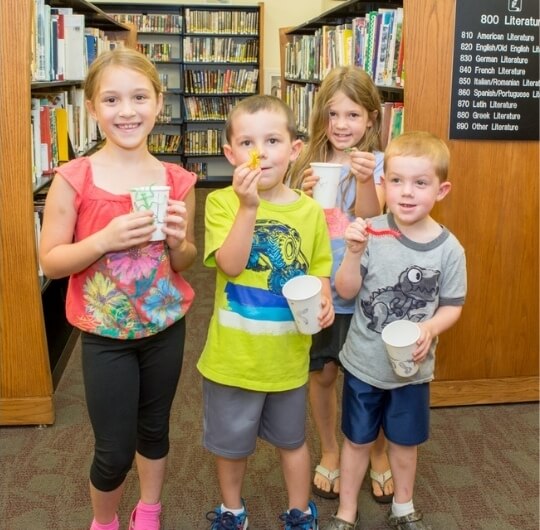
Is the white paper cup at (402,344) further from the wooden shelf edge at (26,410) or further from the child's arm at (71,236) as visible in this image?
the wooden shelf edge at (26,410)

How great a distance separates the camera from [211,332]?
5.55ft

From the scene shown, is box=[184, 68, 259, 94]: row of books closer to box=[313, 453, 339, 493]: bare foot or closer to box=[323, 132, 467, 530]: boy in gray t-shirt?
box=[313, 453, 339, 493]: bare foot

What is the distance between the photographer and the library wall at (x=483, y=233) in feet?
8.28

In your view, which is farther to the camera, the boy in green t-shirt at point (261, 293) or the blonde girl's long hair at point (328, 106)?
the blonde girl's long hair at point (328, 106)

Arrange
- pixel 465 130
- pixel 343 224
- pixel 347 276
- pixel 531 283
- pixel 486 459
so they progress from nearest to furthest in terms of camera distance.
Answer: pixel 347 276, pixel 343 224, pixel 486 459, pixel 465 130, pixel 531 283

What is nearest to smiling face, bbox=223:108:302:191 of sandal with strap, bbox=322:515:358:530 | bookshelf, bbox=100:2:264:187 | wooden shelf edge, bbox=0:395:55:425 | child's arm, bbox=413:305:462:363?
child's arm, bbox=413:305:462:363

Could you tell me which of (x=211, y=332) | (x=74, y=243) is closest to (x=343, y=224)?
(x=211, y=332)

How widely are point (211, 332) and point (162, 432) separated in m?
0.31

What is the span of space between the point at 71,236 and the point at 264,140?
1.65 feet

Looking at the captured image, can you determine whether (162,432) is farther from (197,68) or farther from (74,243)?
(197,68)

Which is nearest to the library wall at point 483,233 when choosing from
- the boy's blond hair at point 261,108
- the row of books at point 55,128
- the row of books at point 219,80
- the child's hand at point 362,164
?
the child's hand at point 362,164

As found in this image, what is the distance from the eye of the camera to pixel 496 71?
2.56 meters

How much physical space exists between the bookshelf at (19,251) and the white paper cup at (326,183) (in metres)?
1.20

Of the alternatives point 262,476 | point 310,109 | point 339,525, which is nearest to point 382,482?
point 339,525
